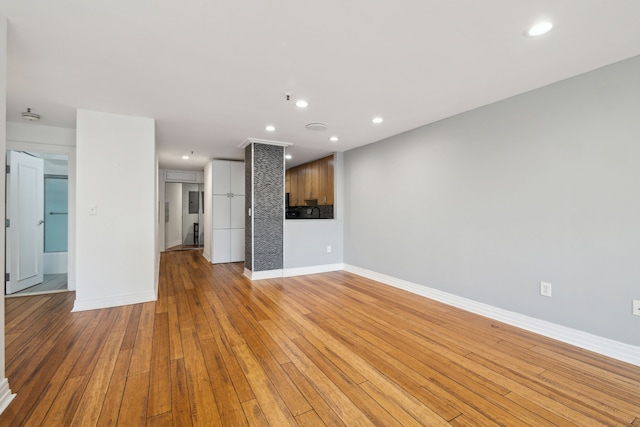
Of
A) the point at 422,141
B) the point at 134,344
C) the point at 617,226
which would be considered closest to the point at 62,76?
the point at 134,344

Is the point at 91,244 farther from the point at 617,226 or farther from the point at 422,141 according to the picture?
the point at 617,226

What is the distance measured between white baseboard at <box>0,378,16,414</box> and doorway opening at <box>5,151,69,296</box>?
116 inches

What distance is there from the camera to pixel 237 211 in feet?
20.6

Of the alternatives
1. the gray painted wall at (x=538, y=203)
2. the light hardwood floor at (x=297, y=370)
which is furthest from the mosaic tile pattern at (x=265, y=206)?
the gray painted wall at (x=538, y=203)

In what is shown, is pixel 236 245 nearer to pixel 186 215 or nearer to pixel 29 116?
pixel 186 215

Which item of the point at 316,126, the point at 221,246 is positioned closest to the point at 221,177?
the point at 221,246

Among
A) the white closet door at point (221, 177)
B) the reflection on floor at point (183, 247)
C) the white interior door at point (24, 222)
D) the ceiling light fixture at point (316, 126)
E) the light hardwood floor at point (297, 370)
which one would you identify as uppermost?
the ceiling light fixture at point (316, 126)

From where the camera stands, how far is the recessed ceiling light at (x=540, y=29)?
1753mm

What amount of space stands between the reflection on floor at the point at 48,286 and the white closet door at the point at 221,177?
291 cm

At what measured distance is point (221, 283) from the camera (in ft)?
14.4

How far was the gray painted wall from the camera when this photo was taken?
2174 mm

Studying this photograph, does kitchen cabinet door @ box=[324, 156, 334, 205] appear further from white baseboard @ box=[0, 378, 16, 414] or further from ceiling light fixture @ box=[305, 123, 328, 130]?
white baseboard @ box=[0, 378, 16, 414]

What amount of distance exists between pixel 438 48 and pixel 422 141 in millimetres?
1902

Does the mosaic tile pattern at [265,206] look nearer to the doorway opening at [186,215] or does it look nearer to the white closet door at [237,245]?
the white closet door at [237,245]
